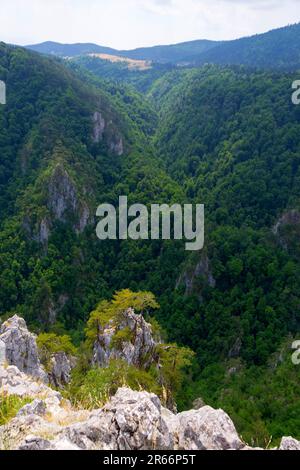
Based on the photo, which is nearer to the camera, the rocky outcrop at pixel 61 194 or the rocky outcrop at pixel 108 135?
the rocky outcrop at pixel 61 194

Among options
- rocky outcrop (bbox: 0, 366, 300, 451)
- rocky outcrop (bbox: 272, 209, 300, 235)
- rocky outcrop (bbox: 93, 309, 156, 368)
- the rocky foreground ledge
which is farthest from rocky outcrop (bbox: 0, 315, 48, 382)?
rocky outcrop (bbox: 272, 209, 300, 235)

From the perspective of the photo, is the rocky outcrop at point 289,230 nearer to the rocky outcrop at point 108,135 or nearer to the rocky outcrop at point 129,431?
the rocky outcrop at point 108,135

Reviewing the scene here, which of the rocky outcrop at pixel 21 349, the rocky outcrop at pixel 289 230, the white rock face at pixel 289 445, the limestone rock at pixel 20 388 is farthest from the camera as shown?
the rocky outcrop at pixel 289 230

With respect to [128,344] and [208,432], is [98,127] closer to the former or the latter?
[128,344]

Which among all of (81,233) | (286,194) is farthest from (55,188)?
(286,194)

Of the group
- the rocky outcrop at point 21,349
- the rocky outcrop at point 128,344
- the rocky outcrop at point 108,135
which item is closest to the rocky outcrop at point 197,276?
the rocky outcrop at point 128,344

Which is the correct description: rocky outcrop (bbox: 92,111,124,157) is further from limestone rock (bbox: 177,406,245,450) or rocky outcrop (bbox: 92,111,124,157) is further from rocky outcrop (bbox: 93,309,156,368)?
limestone rock (bbox: 177,406,245,450)

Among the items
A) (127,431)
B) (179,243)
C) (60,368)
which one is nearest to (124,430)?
(127,431)
